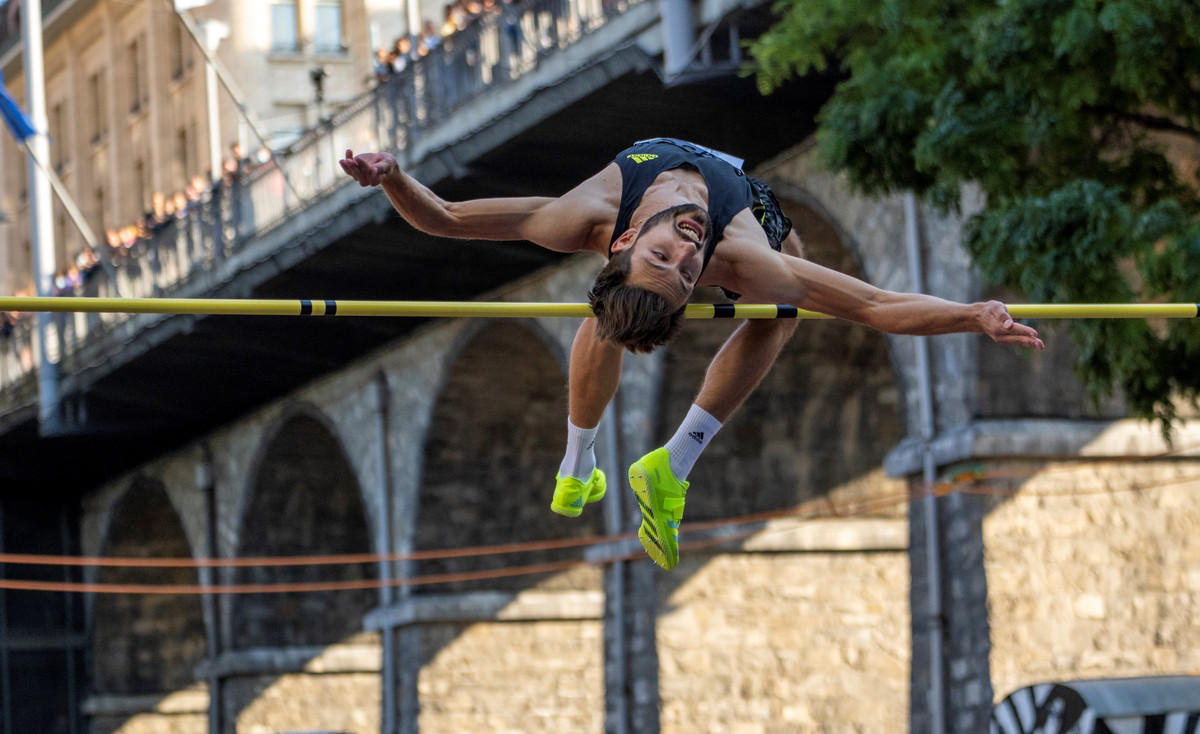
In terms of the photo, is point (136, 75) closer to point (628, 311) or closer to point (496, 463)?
point (496, 463)

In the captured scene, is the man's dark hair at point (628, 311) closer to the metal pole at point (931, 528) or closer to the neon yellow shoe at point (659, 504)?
the neon yellow shoe at point (659, 504)

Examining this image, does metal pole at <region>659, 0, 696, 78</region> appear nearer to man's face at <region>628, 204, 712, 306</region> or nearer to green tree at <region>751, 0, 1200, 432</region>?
green tree at <region>751, 0, 1200, 432</region>

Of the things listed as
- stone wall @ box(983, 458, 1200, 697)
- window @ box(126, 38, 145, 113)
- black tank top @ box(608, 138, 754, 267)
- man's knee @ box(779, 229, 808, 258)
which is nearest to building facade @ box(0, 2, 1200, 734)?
stone wall @ box(983, 458, 1200, 697)

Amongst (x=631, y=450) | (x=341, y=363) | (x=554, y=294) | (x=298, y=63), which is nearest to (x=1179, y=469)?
(x=631, y=450)

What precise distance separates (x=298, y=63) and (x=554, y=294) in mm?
19718

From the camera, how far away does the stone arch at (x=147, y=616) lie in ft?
94.6

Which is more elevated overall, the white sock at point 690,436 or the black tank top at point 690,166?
the black tank top at point 690,166

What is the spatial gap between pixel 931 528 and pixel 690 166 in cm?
685

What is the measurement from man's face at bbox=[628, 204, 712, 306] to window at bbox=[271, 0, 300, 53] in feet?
103

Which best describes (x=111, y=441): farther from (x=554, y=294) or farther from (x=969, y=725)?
(x=969, y=725)

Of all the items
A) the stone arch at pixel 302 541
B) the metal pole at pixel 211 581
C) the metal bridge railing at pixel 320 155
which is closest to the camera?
the metal bridge railing at pixel 320 155

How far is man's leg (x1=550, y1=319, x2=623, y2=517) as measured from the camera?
7.08 m

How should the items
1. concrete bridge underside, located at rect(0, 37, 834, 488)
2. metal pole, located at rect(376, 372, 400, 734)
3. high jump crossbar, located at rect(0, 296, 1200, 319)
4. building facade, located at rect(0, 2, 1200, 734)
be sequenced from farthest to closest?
metal pole, located at rect(376, 372, 400, 734)
concrete bridge underside, located at rect(0, 37, 834, 488)
building facade, located at rect(0, 2, 1200, 734)
high jump crossbar, located at rect(0, 296, 1200, 319)

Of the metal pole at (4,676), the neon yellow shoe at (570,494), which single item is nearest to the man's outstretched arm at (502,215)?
the neon yellow shoe at (570,494)
